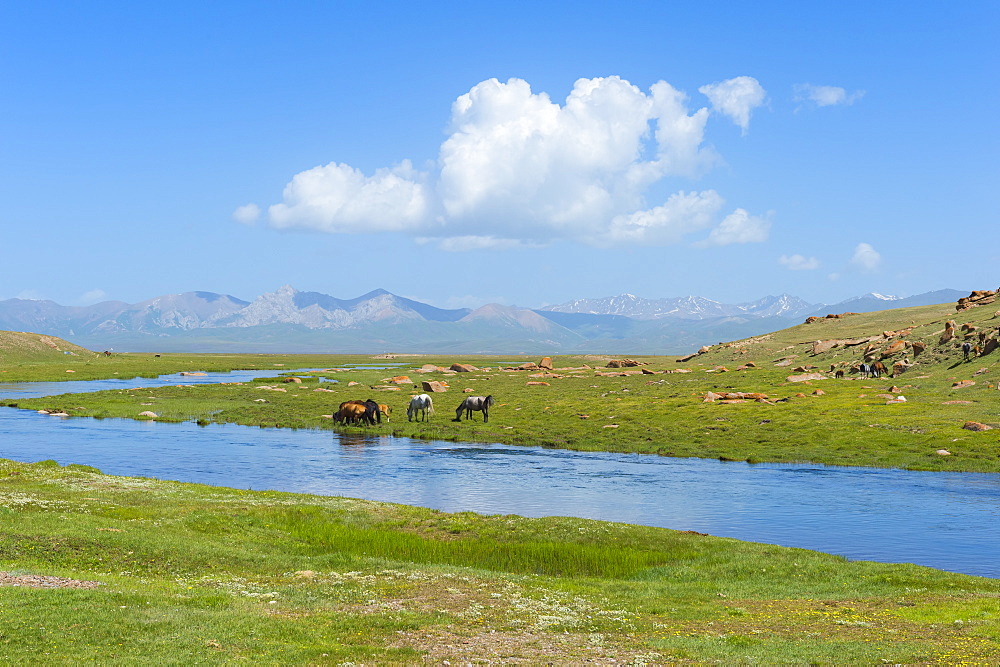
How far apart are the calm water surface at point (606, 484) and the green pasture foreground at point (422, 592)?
246 inches

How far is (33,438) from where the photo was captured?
69000mm

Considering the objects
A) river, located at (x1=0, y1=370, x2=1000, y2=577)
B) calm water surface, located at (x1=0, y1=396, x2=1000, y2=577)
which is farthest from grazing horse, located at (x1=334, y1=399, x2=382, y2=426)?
calm water surface, located at (x1=0, y1=396, x2=1000, y2=577)

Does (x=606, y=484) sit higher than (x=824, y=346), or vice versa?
(x=824, y=346)

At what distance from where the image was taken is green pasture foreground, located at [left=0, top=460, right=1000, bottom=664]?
1745cm

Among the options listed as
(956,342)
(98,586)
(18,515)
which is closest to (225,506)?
(18,515)

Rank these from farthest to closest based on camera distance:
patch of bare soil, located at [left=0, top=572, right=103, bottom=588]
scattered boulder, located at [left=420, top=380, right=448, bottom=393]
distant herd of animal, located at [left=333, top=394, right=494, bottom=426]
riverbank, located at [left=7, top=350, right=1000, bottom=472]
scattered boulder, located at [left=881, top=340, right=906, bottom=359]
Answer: scattered boulder, located at [left=420, top=380, right=448, bottom=393] < scattered boulder, located at [left=881, top=340, right=906, bottom=359] < distant herd of animal, located at [left=333, top=394, right=494, bottom=426] < riverbank, located at [left=7, top=350, right=1000, bottom=472] < patch of bare soil, located at [left=0, top=572, right=103, bottom=588]

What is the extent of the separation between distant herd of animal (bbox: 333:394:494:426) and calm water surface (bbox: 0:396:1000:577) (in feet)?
23.0

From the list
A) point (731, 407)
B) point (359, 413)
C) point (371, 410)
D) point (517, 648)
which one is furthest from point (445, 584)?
point (731, 407)

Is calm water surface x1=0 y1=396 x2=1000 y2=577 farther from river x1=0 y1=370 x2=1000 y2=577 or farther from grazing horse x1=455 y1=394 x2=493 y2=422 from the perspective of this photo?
grazing horse x1=455 y1=394 x2=493 y2=422

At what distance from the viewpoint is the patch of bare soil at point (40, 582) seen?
21.5m

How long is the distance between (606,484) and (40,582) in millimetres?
34746

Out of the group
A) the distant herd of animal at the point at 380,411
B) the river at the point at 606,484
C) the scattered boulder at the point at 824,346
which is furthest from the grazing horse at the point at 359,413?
the scattered boulder at the point at 824,346

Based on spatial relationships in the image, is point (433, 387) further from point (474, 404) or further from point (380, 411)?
point (474, 404)

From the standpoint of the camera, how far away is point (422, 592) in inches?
938
